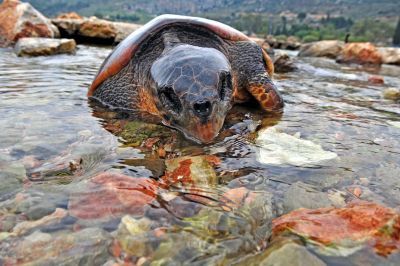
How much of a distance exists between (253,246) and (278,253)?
4.7 inches

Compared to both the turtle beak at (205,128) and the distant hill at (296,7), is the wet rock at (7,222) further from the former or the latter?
the distant hill at (296,7)

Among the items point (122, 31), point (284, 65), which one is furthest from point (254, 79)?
point (122, 31)

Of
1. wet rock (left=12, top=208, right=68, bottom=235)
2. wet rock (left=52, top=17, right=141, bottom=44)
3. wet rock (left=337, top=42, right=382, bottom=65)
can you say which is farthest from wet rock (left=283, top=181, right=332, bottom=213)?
wet rock (left=52, top=17, right=141, bottom=44)

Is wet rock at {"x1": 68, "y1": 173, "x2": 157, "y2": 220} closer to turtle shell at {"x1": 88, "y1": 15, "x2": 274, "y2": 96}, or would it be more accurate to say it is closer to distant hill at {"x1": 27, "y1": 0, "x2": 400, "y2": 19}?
turtle shell at {"x1": 88, "y1": 15, "x2": 274, "y2": 96}

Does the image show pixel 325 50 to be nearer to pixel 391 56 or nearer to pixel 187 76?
pixel 391 56

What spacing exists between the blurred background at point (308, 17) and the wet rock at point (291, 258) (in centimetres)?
2950

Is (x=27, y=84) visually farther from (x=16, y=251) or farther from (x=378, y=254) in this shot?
(x=378, y=254)

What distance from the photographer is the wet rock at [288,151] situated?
225 cm

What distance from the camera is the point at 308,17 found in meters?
137

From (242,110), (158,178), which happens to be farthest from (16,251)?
(242,110)

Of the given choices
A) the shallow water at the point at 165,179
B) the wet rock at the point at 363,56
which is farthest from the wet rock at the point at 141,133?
the wet rock at the point at 363,56

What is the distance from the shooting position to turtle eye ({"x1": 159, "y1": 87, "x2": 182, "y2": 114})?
269 centimetres

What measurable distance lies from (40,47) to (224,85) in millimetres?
6936

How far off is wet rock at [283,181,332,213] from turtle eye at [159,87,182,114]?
Result: 1.14 meters
